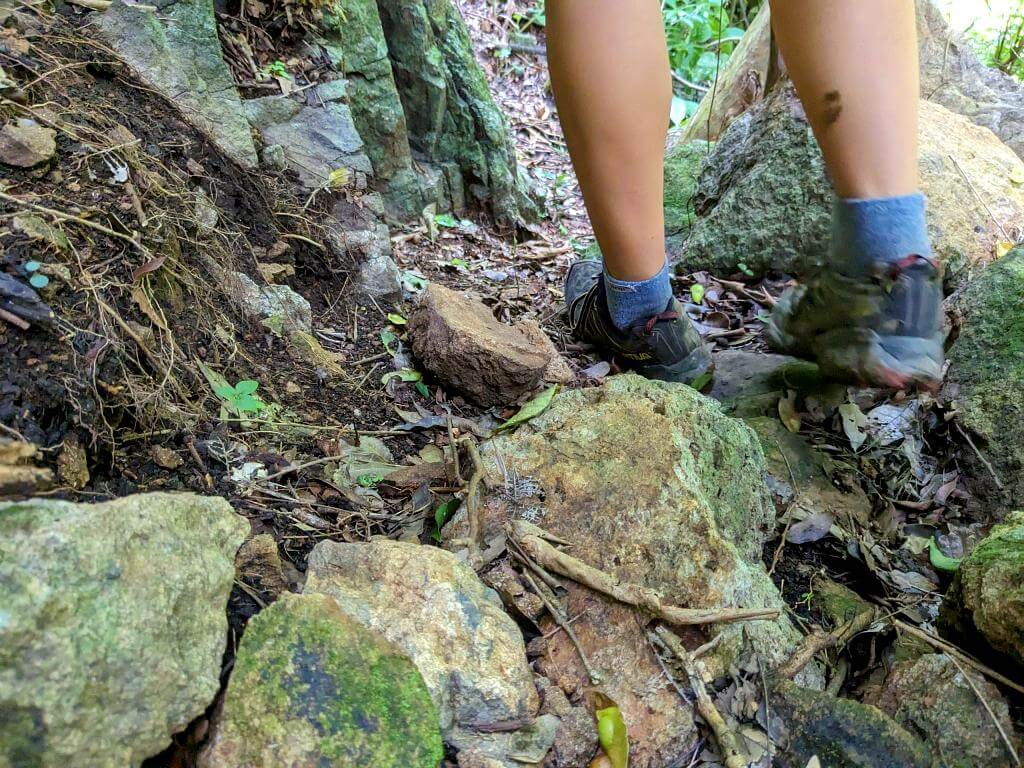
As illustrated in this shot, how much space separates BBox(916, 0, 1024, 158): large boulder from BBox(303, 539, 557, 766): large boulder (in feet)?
13.3

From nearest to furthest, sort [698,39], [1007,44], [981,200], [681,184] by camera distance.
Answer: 1. [981,200]
2. [681,184]
3. [1007,44]
4. [698,39]

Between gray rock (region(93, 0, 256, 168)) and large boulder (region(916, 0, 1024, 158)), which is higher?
large boulder (region(916, 0, 1024, 158))

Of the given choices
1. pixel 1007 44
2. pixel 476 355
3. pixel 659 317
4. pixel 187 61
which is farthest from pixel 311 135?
pixel 1007 44

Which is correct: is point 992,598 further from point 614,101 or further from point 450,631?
point 614,101

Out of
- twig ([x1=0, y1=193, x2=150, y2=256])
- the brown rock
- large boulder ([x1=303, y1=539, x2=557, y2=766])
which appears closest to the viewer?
large boulder ([x1=303, y1=539, x2=557, y2=766])

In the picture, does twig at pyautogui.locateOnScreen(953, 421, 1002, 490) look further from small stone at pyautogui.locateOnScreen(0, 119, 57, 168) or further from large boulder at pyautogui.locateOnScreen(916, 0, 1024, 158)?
large boulder at pyautogui.locateOnScreen(916, 0, 1024, 158)

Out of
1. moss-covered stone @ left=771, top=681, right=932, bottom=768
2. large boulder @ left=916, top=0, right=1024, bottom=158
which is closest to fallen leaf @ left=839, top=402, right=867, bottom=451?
moss-covered stone @ left=771, top=681, right=932, bottom=768

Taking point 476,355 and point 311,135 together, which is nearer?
point 476,355

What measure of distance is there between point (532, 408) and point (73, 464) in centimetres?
109

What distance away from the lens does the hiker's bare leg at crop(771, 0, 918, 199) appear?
1612 mm

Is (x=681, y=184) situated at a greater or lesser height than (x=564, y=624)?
lesser

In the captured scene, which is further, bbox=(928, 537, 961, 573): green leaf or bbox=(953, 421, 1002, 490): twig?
bbox=(953, 421, 1002, 490): twig

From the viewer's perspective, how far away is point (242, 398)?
5.58 ft

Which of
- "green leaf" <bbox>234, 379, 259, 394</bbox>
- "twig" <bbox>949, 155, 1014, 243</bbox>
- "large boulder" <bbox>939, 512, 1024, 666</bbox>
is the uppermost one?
"twig" <bbox>949, 155, 1014, 243</bbox>
